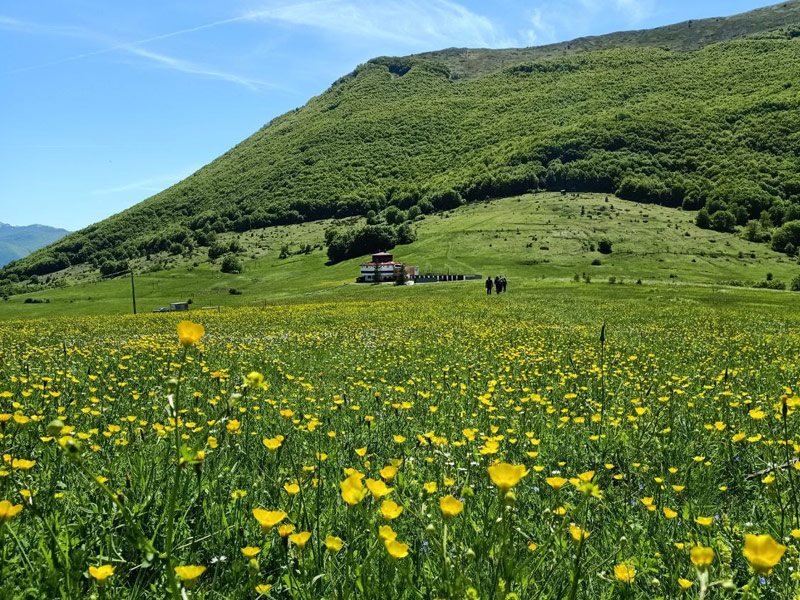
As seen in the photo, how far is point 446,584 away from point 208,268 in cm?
19071

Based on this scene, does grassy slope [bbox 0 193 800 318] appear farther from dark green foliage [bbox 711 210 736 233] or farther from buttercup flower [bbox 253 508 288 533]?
buttercup flower [bbox 253 508 288 533]

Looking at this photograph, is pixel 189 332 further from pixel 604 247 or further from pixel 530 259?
pixel 604 247

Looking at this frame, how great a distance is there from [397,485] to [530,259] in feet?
428

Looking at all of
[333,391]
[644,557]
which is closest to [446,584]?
[644,557]

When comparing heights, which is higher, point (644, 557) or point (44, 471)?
point (44, 471)

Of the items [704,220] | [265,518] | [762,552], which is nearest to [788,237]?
[704,220]

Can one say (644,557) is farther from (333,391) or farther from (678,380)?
(678,380)

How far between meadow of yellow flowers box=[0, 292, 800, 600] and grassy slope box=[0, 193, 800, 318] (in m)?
88.0

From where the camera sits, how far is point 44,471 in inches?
149

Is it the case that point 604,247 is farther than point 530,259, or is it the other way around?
point 604,247

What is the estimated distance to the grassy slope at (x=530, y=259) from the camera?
112 metres

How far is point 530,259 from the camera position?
128875 millimetres

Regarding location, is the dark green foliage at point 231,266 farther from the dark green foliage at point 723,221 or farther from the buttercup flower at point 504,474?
the buttercup flower at point 504,474

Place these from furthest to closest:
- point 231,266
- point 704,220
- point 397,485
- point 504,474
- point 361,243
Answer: point 361,243, point 231,266, point 704,220, point 397,485, point 504,474
